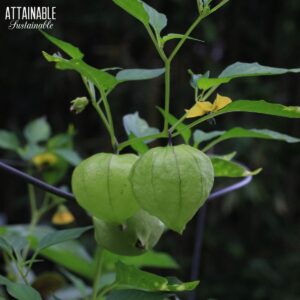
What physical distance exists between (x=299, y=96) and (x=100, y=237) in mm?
1892

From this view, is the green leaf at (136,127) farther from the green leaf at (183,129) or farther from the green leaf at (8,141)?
the green leaf at (8,141)

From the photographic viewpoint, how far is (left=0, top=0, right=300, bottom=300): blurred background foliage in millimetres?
1922

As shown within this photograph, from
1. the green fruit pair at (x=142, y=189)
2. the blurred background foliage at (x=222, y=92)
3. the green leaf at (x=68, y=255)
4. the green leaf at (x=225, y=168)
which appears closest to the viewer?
the green fruit pair at (x=142, y=189)

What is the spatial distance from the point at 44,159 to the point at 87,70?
406 mm

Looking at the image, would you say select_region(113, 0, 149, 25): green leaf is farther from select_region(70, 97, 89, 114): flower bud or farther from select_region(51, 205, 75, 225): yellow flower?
select_region(51, 205, 75, 225): yellow flower

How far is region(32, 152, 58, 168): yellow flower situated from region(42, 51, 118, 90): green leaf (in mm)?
379

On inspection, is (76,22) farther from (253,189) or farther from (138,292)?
(138,292)

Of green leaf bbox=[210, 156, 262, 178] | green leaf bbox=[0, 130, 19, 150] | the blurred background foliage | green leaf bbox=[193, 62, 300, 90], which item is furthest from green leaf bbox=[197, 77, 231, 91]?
the blurred background foliage

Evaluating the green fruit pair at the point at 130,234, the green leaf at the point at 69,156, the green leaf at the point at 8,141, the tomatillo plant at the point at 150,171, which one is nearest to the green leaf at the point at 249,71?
the tomatillo plant at the point at 150,171

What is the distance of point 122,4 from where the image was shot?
1.11ft

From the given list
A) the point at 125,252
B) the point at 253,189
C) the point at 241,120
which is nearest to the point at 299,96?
the point at 241,120

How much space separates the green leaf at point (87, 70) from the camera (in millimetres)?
337

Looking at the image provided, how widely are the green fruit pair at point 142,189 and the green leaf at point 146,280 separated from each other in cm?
2

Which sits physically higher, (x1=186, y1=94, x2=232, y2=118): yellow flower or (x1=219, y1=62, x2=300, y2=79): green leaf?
(x1=219, y1=62, x2=300, y2=79): green leaf
